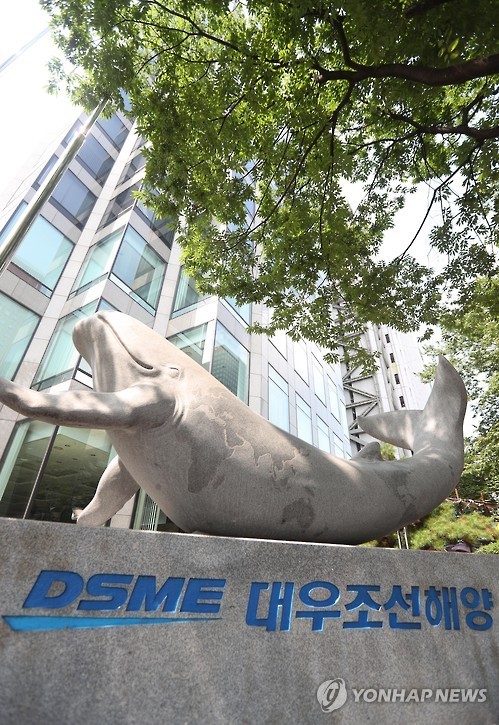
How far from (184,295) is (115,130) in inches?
359

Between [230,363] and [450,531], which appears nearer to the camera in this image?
[450,531]

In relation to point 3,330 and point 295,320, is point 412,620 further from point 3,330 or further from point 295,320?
point 3,330

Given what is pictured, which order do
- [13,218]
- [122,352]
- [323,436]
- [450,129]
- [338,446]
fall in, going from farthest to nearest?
[338,446]
[323,436]
[13,218]
[450,129]
[122,352]

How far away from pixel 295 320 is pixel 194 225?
8.75 feet

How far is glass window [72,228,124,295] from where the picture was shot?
470 inches

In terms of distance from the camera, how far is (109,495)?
3.08 meters

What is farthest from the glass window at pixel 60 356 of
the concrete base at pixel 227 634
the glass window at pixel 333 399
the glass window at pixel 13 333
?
the glass window at pixel 333 399

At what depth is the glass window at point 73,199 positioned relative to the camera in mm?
13289

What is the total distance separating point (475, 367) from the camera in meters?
14.9

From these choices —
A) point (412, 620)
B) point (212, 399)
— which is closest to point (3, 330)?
point (212, 399)

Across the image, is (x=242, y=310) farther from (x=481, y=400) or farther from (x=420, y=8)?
(x=420, y=8)

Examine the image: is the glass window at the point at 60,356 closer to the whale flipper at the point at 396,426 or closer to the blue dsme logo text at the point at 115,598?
the whale flipper at the point at 396,426

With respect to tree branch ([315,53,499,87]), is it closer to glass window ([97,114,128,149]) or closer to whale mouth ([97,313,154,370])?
whale mouth ([97,313,154,370])

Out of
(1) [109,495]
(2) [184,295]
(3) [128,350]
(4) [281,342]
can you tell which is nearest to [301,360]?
(4) [281,342]
